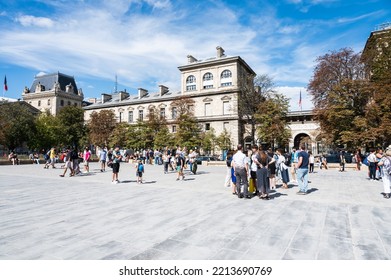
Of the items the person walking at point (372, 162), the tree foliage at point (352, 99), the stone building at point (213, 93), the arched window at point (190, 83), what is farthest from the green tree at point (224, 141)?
the person walking at point (372, 162)

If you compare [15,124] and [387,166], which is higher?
[15,124]

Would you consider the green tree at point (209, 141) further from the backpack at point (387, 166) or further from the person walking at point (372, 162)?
the backpack at point (387, 166)

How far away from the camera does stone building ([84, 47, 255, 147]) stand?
150 ft

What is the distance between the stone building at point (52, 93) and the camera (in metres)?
71.7

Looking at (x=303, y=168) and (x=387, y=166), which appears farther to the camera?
(x=303, y=168)

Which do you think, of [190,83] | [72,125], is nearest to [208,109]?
[190,83]

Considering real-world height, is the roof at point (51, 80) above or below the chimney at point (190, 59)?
above

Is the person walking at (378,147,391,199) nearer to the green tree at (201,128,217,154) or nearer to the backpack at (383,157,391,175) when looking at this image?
the backpack at (383,157,391,175)

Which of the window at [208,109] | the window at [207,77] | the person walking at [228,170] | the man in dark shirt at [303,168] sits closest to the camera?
the man in dark shirt at [303,168]

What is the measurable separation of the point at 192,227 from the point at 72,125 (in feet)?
174

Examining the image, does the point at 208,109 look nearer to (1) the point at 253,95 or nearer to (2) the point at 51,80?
(1) the point at 253,95

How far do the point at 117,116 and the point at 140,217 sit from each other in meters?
→ 56.4

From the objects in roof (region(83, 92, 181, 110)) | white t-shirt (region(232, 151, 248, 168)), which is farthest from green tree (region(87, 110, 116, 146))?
white t-shirt (region(232, 151, 248, 168))

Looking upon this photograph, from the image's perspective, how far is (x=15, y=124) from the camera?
3700 cm
